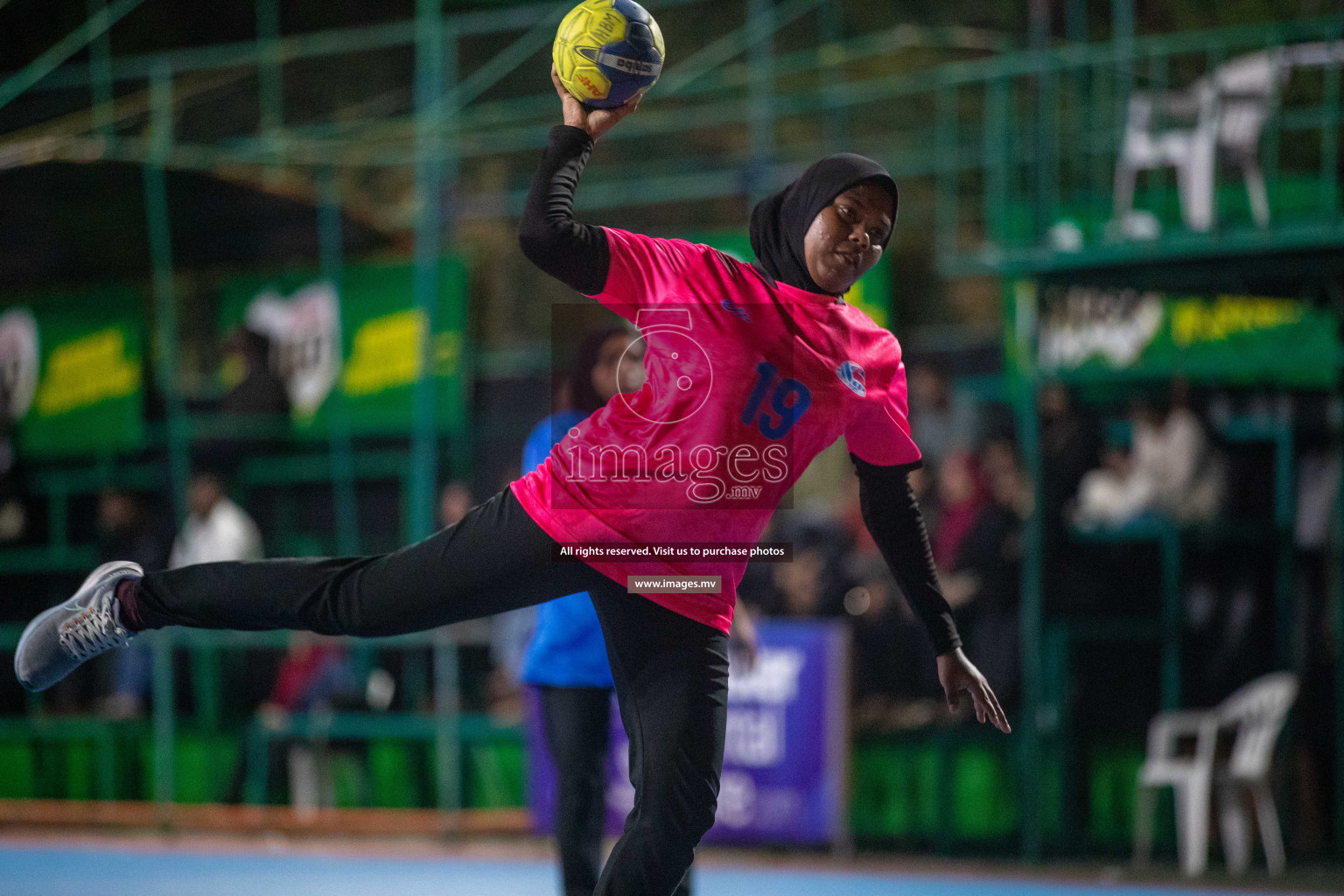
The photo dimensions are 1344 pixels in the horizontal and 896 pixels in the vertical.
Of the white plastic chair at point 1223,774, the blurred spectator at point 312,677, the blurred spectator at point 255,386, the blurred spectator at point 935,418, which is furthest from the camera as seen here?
the blurred spectator at point 255,386

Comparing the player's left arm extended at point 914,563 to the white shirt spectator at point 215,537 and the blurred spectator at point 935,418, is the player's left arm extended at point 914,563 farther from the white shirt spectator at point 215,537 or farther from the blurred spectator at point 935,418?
the white shirt spectator at point 215,537

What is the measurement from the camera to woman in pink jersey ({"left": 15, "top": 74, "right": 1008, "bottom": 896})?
3412 mm

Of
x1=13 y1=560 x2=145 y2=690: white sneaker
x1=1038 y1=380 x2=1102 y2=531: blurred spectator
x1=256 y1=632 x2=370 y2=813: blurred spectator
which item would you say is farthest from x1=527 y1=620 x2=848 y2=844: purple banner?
x1=13 y1=560 x2=145 y2=690: white sneaker

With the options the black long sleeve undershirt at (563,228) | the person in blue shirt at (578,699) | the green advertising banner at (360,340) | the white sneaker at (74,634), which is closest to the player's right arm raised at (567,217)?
the black long sleeve undershirt at (563,228)

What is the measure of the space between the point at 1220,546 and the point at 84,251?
7.67m

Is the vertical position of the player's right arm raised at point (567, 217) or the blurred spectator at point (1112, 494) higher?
the player's right arm raised at point (567, 217)

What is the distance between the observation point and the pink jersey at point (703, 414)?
341cm

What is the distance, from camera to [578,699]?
4.68 m

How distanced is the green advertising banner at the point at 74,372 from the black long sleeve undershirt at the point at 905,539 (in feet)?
28.6

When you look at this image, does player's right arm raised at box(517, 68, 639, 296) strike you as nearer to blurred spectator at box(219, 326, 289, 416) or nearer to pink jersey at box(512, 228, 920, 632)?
pink jersey at box(512, 228, 920, 632)

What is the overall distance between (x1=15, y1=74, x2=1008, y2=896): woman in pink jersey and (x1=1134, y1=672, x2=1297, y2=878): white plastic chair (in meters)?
4.90

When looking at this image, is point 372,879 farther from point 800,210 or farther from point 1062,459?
point 800,210

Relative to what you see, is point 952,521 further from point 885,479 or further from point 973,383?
point 885,479

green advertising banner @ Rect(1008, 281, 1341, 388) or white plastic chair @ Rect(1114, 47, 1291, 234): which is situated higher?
white plastic chair @ Rect(1114, 47, 1291, 234)
